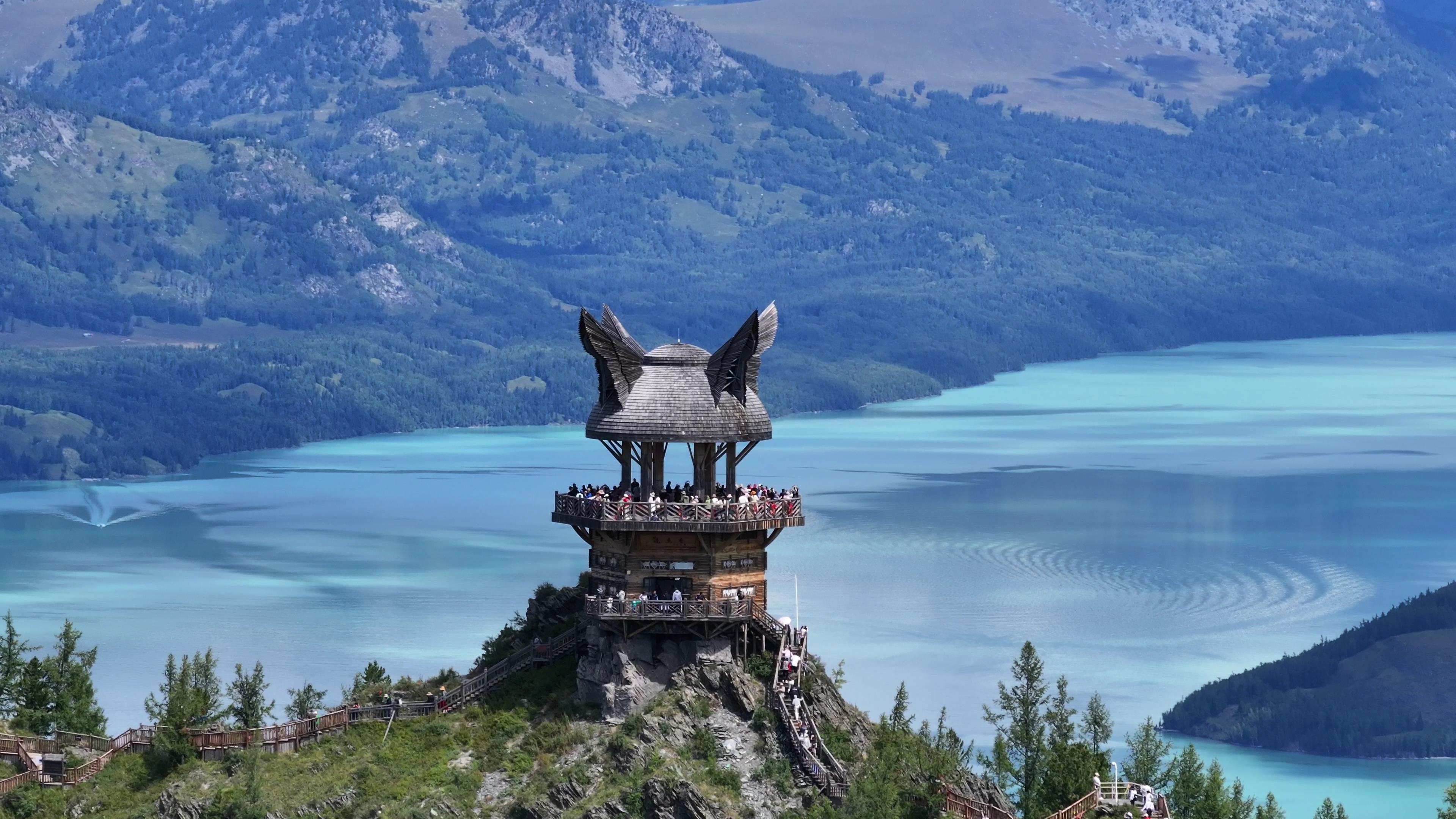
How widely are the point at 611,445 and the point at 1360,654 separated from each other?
12234 cm

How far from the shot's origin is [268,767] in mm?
56844

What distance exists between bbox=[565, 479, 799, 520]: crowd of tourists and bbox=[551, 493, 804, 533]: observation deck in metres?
→ 0.01

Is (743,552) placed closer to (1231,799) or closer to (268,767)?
(268,767)

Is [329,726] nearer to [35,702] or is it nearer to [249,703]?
[249,703]

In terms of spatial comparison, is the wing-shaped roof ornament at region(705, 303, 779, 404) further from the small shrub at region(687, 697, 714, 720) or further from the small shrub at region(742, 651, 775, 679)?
the small shrub at region(687, 697, 714, 720)

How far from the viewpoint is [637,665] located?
56.2 meters

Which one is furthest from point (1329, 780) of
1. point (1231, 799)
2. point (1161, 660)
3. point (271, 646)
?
point (1231, 799)

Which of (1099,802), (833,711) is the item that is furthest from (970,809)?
(833,711)

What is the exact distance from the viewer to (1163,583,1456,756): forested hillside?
160 metres

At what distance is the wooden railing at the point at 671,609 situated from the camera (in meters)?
56.0

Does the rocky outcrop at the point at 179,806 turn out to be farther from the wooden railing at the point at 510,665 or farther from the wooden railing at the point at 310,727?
the wooden railing at the point at 510,665

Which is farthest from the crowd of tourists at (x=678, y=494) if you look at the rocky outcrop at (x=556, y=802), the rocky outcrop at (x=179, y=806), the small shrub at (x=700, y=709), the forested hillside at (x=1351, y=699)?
the forested hillside at (x=1351, y=699)

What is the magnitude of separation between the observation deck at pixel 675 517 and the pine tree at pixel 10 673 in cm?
1733

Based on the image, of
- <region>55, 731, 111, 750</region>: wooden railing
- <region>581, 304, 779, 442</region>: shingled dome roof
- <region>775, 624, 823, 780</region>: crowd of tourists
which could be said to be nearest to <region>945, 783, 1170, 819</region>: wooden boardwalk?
<region>775, 624, 823, 780</region>: crowd of tourists
